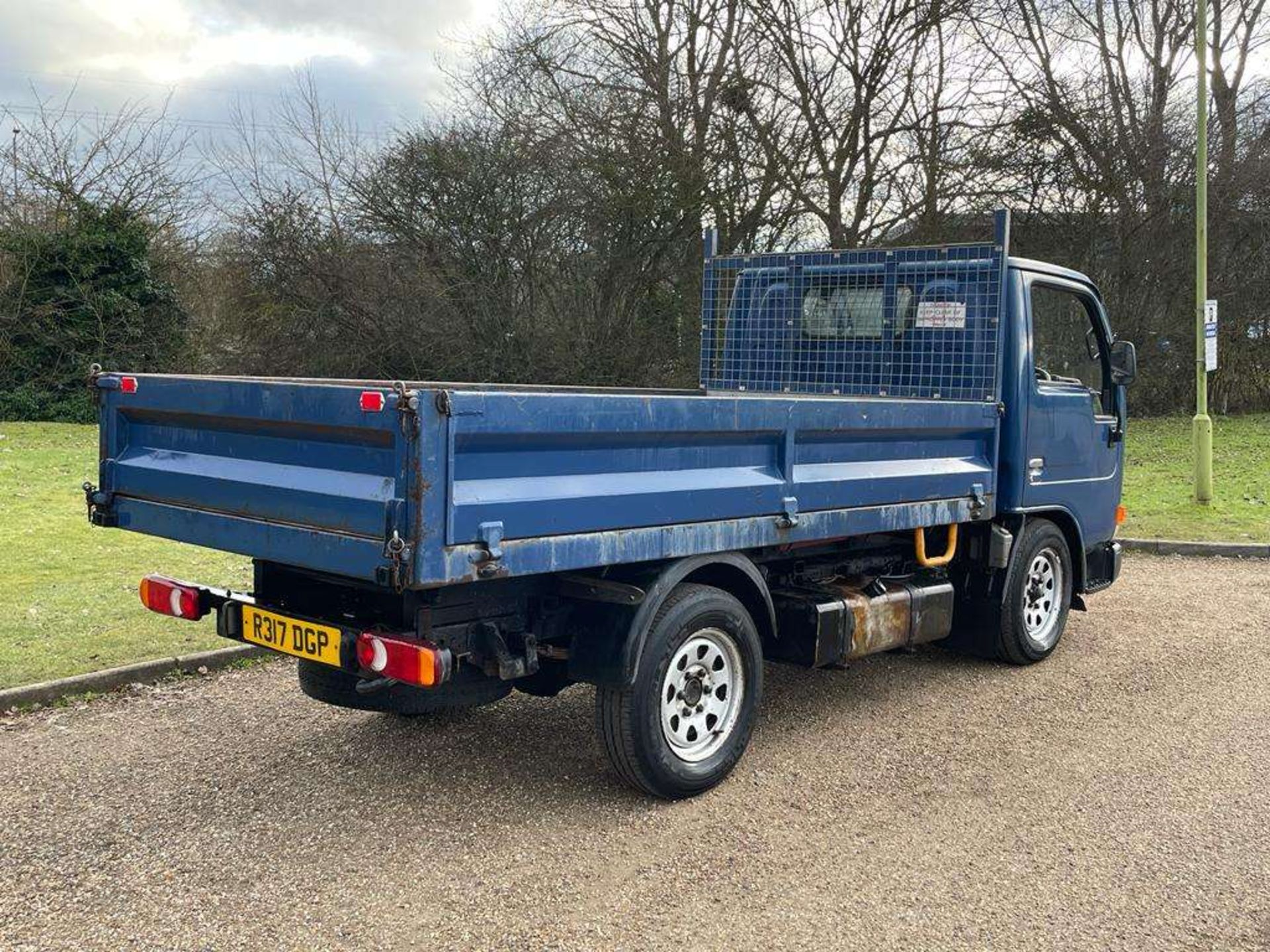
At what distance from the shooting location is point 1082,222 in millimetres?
22344

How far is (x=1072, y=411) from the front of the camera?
21.6 feet

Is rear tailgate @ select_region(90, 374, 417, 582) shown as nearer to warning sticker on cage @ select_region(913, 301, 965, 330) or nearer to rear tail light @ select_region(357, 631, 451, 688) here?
rear tail light @ select_region(357, 631, 451, 688)

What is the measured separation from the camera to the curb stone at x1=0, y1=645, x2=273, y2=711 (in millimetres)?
5406

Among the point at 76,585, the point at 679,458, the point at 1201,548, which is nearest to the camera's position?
the point at 679,458

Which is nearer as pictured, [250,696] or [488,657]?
[488,657]

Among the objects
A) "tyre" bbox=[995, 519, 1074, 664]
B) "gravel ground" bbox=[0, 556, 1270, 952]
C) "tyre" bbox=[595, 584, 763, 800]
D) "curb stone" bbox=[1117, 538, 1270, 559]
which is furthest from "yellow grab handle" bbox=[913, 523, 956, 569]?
"curb stone" bbox=[1117, 538, 1270, 559]

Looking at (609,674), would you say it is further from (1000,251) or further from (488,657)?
(1000,251)

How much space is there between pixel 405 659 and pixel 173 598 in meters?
1.40

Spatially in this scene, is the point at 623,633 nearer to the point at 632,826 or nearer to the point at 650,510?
the point at 650,510

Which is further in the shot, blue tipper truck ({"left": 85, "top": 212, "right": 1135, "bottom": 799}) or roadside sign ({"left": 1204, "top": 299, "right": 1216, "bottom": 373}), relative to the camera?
roadside sign ({"left": 1204, "top": 299, "right": 1216, "bottom": 373})

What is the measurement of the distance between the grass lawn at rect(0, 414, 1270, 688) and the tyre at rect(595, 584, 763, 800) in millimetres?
3118

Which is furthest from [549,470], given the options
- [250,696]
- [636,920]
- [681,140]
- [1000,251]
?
[681,140]

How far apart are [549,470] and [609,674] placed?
83 cm

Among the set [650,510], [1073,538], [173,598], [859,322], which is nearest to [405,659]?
[650,510]
